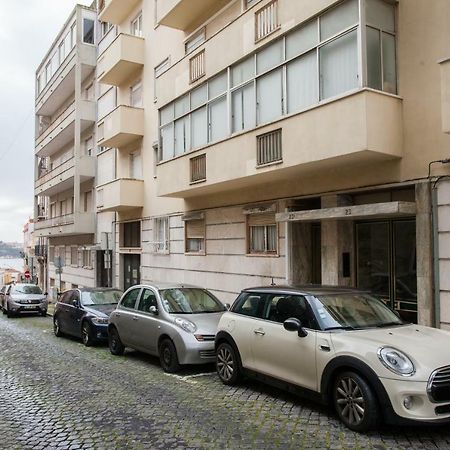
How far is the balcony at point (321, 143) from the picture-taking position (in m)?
9.12

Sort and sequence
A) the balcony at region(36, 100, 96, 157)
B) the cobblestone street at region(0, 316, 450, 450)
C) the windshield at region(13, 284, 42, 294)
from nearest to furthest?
1. the cobblestone street at region(0, 316, 450, 450)
2. the windshield at region(13, 284, 42, 294)
3. the balcony at region(36, 100, 96, 157)

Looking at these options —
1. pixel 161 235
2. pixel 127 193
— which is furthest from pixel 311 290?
pixel 127 193

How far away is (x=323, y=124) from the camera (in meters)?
9.80

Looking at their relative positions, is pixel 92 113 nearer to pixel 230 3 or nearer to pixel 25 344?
pixel 230 3

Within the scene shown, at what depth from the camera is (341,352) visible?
585 cm

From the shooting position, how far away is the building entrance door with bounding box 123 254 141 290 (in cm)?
2134

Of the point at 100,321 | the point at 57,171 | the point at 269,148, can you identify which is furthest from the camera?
the point at 57,171

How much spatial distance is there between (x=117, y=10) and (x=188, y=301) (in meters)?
16.6

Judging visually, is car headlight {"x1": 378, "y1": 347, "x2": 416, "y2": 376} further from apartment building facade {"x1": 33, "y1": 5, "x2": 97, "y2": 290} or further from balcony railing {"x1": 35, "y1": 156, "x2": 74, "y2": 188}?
balcony railing {"x1": 35, "y1": 156, "x2": 74, "y2": 188}

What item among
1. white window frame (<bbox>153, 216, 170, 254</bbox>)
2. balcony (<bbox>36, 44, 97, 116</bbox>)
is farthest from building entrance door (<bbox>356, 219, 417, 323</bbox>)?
balcony (<bbox>36, 44, 97, 116</bbox>)

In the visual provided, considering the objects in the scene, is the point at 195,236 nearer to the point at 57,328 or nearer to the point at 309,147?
the point at 57,328

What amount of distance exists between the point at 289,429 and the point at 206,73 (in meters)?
10.3

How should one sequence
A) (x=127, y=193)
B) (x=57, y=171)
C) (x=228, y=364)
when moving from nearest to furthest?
1. (x=228, y=364)
2. (x=127, y=193)
3. (x=57, y=171)

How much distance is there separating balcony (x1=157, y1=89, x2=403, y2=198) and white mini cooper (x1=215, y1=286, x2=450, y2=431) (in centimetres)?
324
